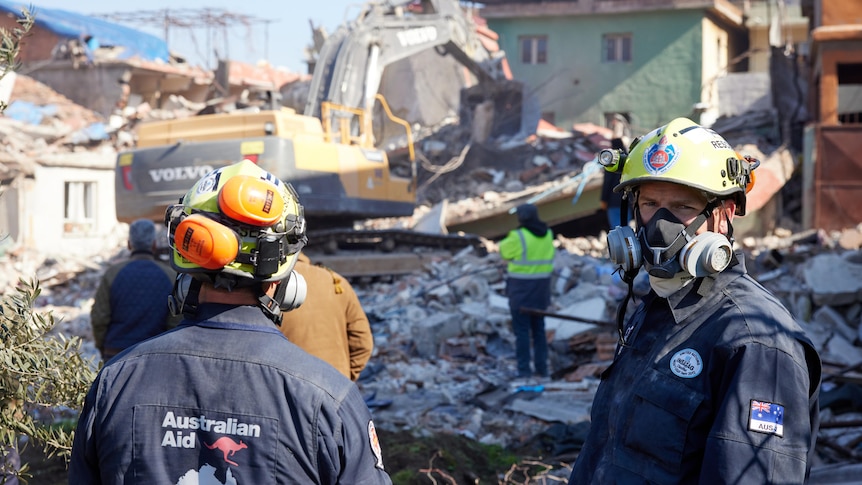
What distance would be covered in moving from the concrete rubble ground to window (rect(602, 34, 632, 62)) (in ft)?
63.2

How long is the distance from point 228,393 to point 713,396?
116cm

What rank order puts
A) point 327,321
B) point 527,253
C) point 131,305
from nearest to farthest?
1. point 327,321
2. point 131,305
3. point 527,253

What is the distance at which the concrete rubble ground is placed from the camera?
25.5 feet

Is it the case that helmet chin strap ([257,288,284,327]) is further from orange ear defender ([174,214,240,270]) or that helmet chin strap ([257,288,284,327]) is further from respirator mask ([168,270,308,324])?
orange ear defender ([174,214,240,270])

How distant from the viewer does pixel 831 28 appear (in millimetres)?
15031

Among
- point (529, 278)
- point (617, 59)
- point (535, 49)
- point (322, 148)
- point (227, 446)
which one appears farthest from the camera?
point (535, 49)

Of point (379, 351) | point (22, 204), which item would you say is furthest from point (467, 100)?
point (379, 351)

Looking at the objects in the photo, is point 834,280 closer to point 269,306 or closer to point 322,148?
point 322,148

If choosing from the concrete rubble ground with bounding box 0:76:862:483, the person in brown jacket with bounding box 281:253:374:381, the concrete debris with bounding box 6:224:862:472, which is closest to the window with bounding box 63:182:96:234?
the concrete rubble ground with bounding box 0:76:862:483

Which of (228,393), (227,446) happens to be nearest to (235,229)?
(228,393)

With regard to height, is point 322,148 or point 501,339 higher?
point 322,148

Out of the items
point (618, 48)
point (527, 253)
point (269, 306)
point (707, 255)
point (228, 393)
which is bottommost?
point (527, 253)

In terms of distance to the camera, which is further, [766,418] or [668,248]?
[668,248]

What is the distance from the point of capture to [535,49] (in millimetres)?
36531
